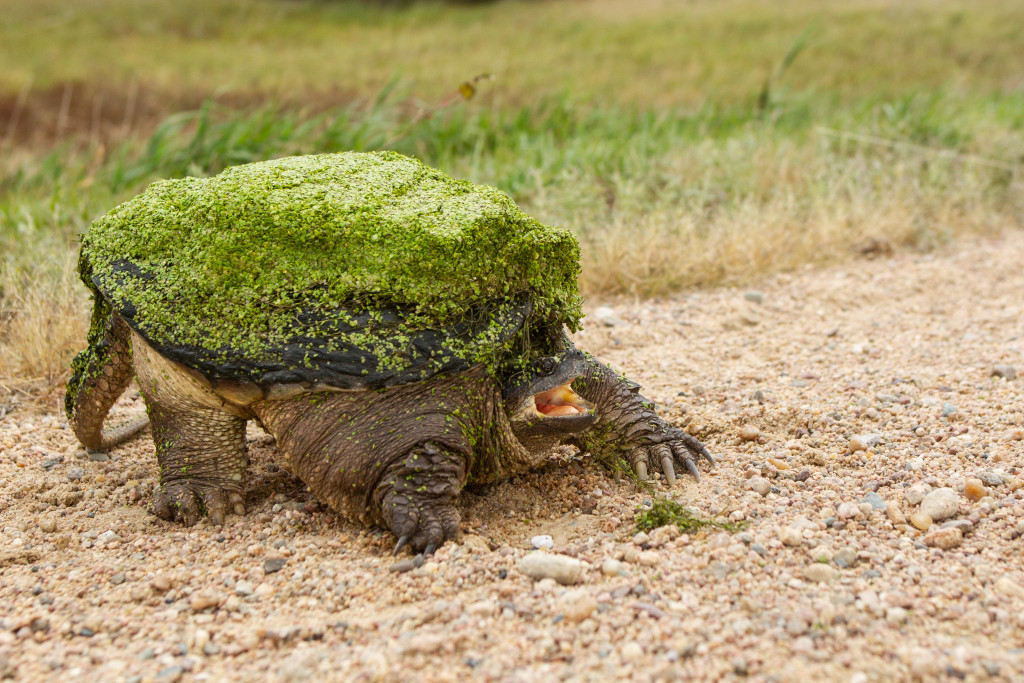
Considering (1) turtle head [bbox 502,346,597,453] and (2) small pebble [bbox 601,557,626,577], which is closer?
(2) small pebble [bbox 601,557,626,577]

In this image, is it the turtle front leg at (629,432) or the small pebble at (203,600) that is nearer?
the small pebble at (203,600)

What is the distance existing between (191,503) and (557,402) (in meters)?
1.03

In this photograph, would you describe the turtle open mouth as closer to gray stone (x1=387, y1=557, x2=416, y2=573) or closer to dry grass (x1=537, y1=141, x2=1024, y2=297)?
gray stone (x1=387, y1=557, x2=416, y2=573)

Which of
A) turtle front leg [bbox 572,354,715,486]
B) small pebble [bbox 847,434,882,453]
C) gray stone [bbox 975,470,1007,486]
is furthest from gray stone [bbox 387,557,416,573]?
gray stone [bbox 975,470,1007,486]

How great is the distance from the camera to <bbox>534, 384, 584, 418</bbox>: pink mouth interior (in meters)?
2.19

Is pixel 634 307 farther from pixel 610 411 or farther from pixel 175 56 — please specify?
pixel 175 56

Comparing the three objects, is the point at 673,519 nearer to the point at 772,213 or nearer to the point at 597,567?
the point at 597,567

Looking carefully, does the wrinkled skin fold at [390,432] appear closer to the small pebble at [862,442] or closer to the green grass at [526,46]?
the small pebble at [862,442]

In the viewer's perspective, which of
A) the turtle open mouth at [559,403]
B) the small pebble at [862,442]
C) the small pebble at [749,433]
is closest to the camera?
the turtle open mouth at [559,403]

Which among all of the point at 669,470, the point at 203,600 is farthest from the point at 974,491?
the point at 203,600

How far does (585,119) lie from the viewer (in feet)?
22.3

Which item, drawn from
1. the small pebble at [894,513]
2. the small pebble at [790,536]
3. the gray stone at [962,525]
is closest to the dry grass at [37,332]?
the small pebble at [790,536]

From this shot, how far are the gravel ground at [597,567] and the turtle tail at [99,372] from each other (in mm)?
193

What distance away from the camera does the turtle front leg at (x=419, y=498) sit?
1.91 metres
